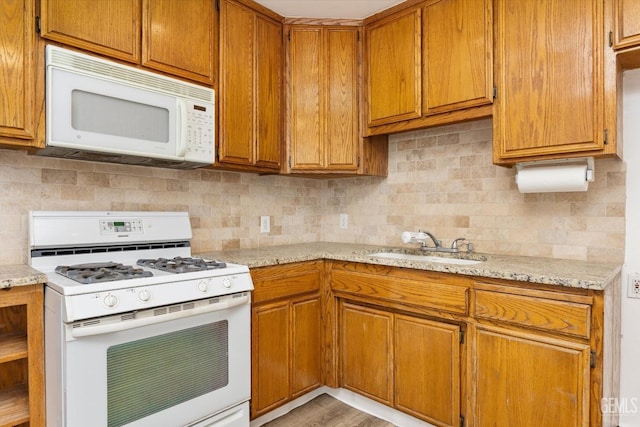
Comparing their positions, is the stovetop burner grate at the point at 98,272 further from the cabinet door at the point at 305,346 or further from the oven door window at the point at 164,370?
the cabinet door at the point at 305,346

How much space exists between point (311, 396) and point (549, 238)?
1656 millimetres

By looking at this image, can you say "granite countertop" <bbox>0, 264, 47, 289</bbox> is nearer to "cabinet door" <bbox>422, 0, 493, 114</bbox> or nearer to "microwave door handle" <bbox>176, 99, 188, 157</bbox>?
"microwave door handle" <bbox>176, 99, 188, 157</bbox>

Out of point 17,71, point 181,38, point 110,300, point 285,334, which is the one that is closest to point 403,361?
point 285,334

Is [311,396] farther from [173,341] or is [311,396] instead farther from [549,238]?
[549,238]

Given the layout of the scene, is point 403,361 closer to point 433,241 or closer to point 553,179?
point 433,241

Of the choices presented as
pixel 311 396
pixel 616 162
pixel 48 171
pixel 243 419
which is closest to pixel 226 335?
pixel 243 419

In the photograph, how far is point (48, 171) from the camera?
1.80 meters

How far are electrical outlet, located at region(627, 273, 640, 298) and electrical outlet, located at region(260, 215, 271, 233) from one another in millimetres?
2082

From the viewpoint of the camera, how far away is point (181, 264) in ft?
5.90

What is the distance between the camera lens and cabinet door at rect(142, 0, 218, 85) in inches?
72.5

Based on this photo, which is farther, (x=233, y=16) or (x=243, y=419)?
(x=233, y=16)

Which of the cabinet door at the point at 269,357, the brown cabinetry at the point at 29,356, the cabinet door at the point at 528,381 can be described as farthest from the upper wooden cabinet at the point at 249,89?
→ the cabinet door at the point at 528,381

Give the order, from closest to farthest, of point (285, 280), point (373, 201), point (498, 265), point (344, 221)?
point (498, 265), point (285, 280), point (373, 201), point (344, 221)

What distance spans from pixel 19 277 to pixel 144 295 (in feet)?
1.42
